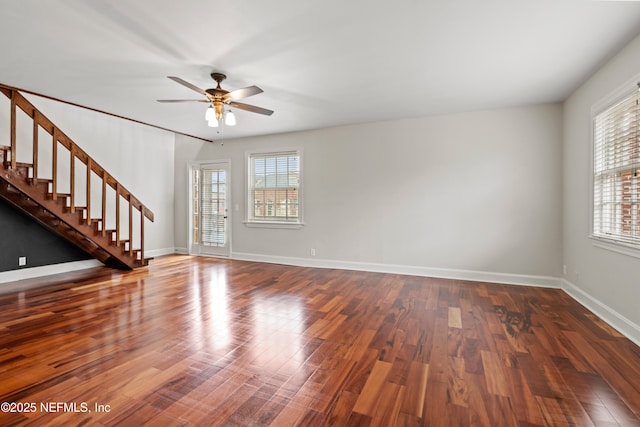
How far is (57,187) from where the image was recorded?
5094mm

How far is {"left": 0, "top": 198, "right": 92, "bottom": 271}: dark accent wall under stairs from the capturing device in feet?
14.8

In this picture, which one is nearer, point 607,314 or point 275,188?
point 607,314

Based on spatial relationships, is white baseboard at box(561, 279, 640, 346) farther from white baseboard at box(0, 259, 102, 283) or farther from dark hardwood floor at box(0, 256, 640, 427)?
white baseboard at box(0, 259, 102, 283)

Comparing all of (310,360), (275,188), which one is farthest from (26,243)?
(310,360)

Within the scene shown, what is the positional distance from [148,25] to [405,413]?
3491mm

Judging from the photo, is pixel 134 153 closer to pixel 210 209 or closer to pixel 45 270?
pixel 210 209

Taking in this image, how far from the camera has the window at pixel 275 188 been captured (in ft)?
20.5

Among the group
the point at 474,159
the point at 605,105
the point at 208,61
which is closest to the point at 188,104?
the point at 208,61

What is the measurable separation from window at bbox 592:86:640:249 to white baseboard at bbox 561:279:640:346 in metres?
0.73

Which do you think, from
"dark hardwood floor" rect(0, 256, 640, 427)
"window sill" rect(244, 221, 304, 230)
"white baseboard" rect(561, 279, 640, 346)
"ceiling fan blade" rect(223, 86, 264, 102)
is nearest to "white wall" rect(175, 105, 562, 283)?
"window sill" rect(244, 221, 304, 230)

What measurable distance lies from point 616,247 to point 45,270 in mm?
7757

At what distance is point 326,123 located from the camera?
5.58 m

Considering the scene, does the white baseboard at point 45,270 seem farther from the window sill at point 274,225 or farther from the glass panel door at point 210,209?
the window sill at point 274,225

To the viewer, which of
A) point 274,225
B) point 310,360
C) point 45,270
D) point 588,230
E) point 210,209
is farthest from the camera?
point 210,209
